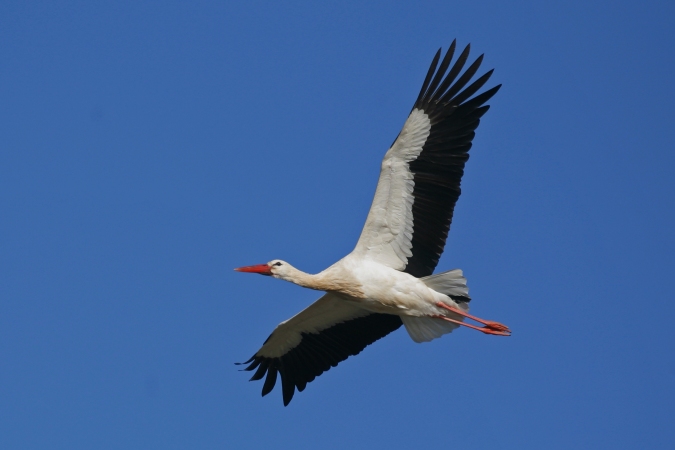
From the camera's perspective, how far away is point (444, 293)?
42.3 feet

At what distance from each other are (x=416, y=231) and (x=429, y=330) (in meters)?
1.19

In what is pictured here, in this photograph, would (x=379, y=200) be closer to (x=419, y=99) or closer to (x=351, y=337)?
(x=419, y=99)

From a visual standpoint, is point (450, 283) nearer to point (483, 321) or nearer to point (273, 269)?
point (483, 321)

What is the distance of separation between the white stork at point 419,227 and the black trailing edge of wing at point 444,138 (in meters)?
0.01

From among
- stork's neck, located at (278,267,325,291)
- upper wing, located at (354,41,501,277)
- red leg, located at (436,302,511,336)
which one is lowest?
red leg, located at (436,302,511,336)

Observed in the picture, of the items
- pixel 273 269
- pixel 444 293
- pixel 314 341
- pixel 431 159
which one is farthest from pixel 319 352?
pixel 431 159

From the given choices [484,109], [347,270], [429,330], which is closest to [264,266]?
[347,270]

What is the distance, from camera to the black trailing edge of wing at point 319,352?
14180mm

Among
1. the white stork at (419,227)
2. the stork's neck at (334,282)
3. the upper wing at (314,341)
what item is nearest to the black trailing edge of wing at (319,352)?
the upper wing at (314,341)

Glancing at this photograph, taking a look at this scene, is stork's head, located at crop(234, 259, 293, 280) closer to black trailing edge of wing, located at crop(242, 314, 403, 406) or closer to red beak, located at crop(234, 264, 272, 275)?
red beak, located at crop(234, 264, 272, 275)

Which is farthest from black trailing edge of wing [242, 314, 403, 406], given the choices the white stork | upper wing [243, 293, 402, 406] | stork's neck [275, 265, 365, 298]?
stork's neck [275, 265, 365, 298]

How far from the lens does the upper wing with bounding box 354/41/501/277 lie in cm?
1280

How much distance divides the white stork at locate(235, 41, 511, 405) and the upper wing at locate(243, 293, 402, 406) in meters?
0.74

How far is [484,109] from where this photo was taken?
1280 cm
